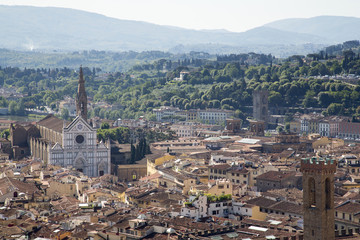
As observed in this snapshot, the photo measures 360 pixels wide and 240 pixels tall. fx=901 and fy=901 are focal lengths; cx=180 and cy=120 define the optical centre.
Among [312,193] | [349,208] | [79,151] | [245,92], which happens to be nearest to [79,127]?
[79,151]

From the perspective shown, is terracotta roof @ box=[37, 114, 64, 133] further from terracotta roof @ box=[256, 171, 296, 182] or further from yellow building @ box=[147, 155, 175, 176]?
terracotta roof @ box=[256, 171, 296, 182]

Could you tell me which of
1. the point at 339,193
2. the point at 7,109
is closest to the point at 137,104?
the point at 7,109

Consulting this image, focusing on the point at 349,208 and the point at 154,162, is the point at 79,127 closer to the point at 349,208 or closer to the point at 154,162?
the point at 154,162

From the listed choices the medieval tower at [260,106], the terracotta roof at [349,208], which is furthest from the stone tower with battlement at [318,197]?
the medieval tower at [260,106]

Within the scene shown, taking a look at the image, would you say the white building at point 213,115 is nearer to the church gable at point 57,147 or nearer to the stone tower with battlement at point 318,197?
the church gable at point 57,147

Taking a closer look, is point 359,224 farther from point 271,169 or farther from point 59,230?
point 271,169

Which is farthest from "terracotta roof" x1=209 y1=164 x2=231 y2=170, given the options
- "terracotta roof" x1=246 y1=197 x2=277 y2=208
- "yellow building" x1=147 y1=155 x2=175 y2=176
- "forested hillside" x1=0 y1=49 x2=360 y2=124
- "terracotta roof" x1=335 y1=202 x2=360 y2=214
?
"forested hillside" x1=0 y1=49 x2=360 y2=124

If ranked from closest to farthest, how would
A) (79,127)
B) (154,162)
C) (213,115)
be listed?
(154,162), (79,127), (213,115)
